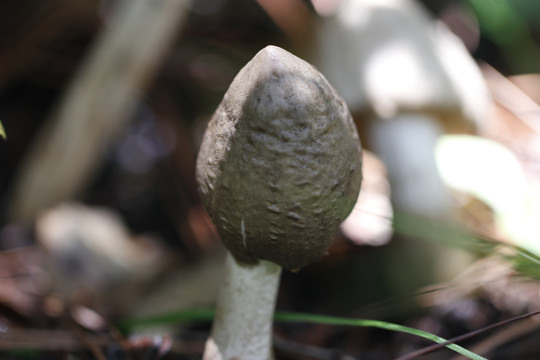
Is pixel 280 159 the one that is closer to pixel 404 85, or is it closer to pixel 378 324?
pixel 378 324

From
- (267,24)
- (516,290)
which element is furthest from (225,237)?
(267,24)

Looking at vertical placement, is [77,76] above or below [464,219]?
above

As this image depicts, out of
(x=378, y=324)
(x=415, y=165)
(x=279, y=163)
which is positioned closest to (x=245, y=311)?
(x=378, y=324)

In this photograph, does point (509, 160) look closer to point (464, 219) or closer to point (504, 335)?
point (464, 219)

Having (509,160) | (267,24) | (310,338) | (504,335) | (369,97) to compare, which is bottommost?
(310,338)

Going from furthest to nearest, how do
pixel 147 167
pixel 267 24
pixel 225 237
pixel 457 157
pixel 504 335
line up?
pixel 267 24 → pixel 147 167 → pixel 457 157 → pixel 504 335 → pixel 225 237

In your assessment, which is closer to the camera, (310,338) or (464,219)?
(310,338)

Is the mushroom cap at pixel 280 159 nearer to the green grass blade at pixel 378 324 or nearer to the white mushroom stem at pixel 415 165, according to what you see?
the green grass blade at pixel 378 324

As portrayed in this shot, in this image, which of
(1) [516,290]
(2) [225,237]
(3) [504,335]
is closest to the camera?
(2) [225,237]
